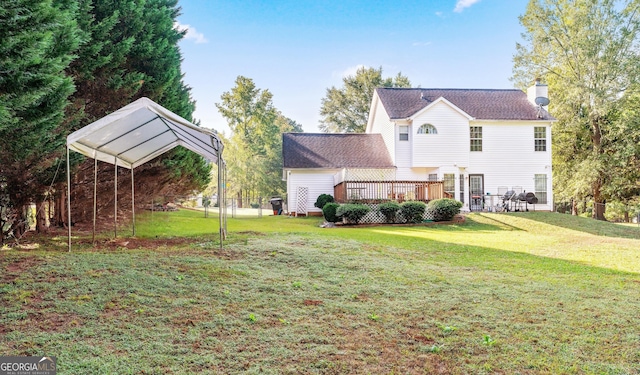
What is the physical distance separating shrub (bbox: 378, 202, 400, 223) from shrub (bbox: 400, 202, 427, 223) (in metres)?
0.26

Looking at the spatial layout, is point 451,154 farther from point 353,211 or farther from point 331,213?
point 331,213

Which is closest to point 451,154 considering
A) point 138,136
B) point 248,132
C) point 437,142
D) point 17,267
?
point 437,142

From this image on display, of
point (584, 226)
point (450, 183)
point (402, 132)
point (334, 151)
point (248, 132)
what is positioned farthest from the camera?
point (248, 132)

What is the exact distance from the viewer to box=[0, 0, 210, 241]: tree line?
473 centimetres

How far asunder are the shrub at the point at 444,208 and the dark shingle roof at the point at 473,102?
6.38 metres

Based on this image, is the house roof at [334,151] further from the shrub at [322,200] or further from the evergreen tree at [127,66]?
the evergreen tree at [127,66]

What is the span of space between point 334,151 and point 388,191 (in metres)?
5.92

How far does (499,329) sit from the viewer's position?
4055 mm

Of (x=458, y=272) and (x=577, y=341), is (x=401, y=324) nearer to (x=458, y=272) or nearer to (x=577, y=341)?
(x=577, y=341)

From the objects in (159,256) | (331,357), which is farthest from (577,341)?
(159,256)

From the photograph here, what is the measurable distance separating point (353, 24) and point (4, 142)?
Answer: 18062mm

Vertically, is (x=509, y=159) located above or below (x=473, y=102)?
below

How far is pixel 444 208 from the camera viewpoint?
16.3 m

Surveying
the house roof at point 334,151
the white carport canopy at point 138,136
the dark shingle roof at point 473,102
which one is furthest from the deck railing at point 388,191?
the white carport canopy at point 138,136
